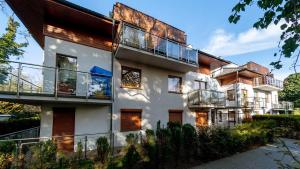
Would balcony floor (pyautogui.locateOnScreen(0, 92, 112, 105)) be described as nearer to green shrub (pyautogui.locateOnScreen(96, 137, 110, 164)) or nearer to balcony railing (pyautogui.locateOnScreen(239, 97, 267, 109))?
green shrub (pyautogui.locateOnScreen(96, 137, 110, 164))

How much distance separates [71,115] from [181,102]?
9.02 metres

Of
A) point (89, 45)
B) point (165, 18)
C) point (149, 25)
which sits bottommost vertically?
point (89, 45)

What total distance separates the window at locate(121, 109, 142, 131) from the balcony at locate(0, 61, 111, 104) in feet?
8.31

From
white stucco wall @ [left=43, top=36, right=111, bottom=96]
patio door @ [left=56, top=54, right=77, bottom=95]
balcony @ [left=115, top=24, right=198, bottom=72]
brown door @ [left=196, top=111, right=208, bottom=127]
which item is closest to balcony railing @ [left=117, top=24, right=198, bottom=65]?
balcony @ [left=115, top=24, right=198, bottom=72]

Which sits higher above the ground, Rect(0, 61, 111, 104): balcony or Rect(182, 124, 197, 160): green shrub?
Rect(0, 61, 111, 104): balcony

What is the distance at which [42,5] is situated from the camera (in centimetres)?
988

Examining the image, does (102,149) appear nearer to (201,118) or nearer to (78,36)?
(78,36)

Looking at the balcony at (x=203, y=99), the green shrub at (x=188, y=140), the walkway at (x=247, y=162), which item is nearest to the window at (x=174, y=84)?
the balcony at (x=203, y=99)

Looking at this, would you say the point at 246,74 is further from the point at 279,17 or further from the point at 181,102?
the point at 279,17

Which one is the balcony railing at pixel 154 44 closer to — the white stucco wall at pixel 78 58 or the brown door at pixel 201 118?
the white stucco wall at pixel 78 58

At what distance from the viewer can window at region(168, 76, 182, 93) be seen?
53.8ft

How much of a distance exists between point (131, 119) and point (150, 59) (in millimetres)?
4256

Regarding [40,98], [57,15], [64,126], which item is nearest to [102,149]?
[40,98]

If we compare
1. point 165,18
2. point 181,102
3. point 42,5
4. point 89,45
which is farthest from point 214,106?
point 42,5
